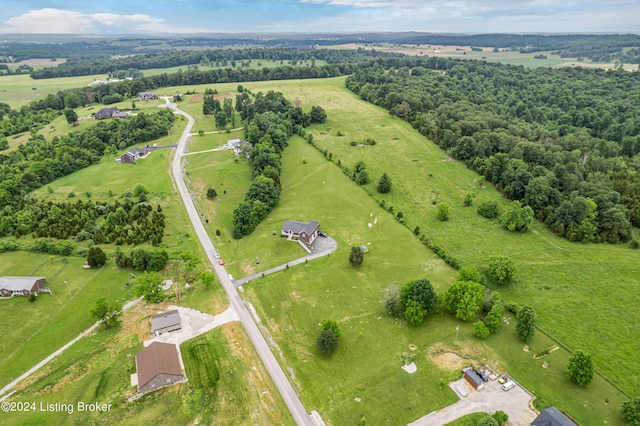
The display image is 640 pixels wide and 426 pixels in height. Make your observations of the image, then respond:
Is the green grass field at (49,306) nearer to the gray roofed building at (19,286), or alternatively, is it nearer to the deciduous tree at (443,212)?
the gray roofed building at (19,286)

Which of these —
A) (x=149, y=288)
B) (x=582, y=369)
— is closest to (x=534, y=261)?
(x=582, y=369)

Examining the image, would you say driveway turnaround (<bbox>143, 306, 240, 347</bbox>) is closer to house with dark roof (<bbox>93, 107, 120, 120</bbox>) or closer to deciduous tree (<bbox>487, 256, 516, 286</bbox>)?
deciduous tree (<bbox>487, 256, 516, 286</bbox>)

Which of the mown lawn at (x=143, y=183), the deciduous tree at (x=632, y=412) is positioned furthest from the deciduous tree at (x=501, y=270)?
the mown lawn at (x=143, y=183)

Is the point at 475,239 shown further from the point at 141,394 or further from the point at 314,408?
the point at 141,394

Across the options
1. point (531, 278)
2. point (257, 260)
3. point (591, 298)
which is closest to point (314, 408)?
point (257, 260)

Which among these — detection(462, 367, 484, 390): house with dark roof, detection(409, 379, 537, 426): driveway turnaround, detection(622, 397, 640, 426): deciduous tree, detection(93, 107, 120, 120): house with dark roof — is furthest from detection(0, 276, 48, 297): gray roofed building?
detection(93, 107, 120, 120): house with dark roof
